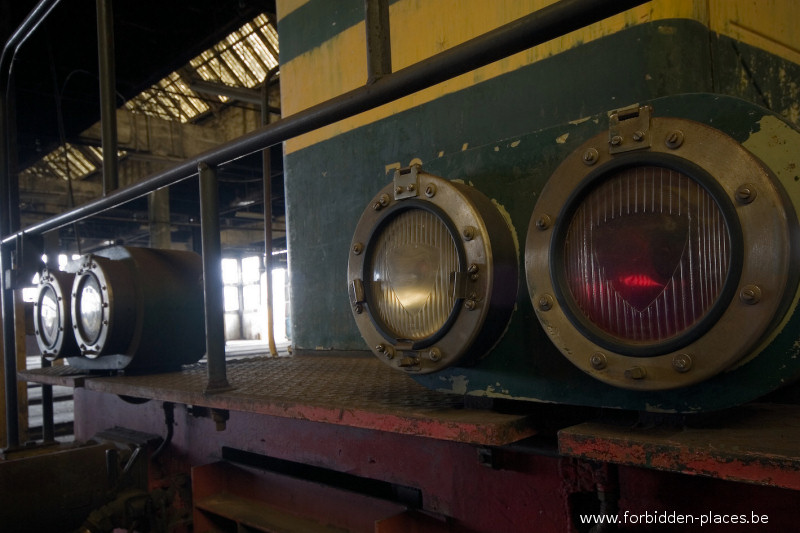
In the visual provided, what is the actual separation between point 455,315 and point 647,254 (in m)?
0.28

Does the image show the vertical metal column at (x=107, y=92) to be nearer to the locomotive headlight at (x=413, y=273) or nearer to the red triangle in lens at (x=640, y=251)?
the locomotive headlight at (x=413, y=273)

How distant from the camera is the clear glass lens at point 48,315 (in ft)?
6.60

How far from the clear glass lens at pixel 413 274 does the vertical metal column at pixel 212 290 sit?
1.61ft

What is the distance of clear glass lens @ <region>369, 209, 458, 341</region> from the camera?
3.04 ft

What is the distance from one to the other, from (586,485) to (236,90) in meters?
4.67

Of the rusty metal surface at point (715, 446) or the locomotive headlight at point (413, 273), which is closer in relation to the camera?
the rusty metal surface at point (715, 446)

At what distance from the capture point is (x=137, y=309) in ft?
6.03

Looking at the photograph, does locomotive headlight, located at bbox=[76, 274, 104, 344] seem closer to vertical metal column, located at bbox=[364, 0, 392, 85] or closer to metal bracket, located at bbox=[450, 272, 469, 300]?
vertical metal column, located at bbox=[364, 0, 392, 85]

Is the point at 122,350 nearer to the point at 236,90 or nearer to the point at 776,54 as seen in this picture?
the point at 776,54

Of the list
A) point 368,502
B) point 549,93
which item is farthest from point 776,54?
point 368,502

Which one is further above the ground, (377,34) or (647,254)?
(377,34)

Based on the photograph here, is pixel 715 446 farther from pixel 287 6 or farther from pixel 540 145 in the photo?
pixel 287 6

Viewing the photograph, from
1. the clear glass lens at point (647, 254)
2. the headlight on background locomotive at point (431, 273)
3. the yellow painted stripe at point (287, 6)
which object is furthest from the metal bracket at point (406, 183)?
the yellow painted stripe at point (287, 6)

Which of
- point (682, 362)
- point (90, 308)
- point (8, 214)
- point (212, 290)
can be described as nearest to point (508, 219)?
point (682, 362)
